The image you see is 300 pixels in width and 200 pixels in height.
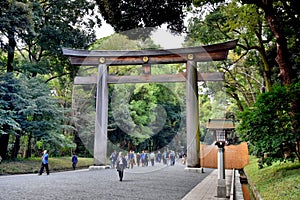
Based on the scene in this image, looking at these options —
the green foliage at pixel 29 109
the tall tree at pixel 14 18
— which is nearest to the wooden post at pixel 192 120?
the green foliage at pixel 29 109

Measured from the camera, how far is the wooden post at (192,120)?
44.9 ft

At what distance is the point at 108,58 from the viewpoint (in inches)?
602

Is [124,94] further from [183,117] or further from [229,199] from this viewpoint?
[229,199]

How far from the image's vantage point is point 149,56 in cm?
1481

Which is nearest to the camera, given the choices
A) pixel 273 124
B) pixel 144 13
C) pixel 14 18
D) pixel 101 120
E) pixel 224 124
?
pixel 273 124

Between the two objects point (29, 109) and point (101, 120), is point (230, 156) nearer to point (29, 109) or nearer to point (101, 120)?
point (101, 120)

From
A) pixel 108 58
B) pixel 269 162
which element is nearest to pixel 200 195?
pixel 269 162

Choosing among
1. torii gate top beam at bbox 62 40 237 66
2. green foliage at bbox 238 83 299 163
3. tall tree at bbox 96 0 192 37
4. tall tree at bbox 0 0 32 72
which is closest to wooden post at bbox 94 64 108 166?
torii gate top beam at bbox 62 40 237 66

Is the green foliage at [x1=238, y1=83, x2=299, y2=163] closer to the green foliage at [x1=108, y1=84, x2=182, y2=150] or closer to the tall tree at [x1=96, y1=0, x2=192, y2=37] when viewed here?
the tall tree at [x1=96, y1=0, x2=192, y2=37]

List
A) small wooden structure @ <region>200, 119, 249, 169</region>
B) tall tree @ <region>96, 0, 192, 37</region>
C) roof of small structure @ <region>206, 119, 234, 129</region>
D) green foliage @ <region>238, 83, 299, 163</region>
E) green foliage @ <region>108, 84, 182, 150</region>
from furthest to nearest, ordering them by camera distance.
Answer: green foliage @ <region>108, 84, 182, 150</region>
small wooden structure @ <region>200, 119, 249, 169</region>
tall tree @ <region>96, 0, 192, 37</region>
roof of small structure @ <region>206, 119, 234, 129</region>
green foliage @ <region>238, 83, 299, 163</region>

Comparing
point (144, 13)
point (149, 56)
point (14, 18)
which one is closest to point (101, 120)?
point (149, 56)

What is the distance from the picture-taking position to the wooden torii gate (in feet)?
45.1

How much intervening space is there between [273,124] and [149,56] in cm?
814

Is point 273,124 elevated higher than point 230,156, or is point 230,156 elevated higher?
point 273,124
